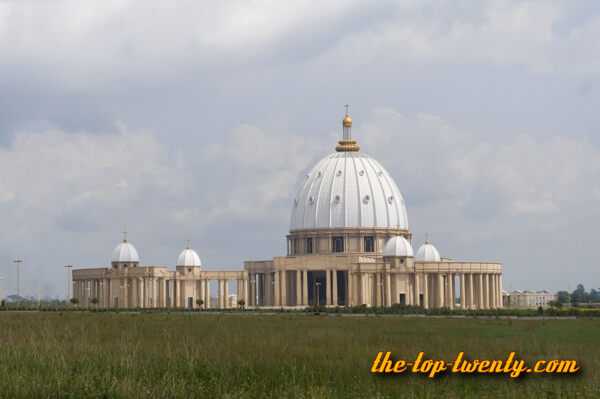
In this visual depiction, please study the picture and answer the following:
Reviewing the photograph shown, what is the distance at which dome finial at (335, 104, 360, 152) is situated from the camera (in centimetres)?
14025

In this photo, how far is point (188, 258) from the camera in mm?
131000

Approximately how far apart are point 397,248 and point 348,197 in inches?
535

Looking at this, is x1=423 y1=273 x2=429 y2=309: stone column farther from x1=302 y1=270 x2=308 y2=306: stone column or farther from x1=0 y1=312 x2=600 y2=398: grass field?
x1=0 y1=312 x2=600 y2=398: grass field

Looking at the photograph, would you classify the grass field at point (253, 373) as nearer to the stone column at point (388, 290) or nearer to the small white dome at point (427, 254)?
the stone column at point (388, 290)

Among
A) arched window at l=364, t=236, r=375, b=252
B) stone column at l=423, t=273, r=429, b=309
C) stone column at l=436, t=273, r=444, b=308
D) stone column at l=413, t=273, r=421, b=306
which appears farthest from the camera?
arched window at l=364, t=236, r=375, b=252

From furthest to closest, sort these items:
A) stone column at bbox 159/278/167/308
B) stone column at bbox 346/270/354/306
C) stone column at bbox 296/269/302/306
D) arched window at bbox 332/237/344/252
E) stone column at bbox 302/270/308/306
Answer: arched window at bbox 332/237/344/252, stone column at bbox 159/278/167/308, stone column at bbox 296/269/302/306, stone column at bbox 302/270/308/306, stone column at bbox 346/270/354/306

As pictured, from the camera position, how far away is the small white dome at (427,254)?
126125 mm

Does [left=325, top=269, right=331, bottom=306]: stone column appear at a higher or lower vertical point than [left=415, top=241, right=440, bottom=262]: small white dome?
lower

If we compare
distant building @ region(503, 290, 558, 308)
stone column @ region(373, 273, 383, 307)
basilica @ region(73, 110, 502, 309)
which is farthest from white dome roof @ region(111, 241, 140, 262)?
distant building @ region(503, 290, 558, 308)

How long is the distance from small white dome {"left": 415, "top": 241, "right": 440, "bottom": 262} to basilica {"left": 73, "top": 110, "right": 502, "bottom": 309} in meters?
0.13

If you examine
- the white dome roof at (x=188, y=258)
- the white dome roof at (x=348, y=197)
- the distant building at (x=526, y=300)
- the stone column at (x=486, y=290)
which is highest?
the white dome roof at (x=348, y=197)

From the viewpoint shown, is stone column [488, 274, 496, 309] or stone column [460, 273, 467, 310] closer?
stone column [460, 273, 467, 310]

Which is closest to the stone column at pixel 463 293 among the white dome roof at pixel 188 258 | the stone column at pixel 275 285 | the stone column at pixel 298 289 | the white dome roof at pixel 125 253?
the stone column at pixel 298 289

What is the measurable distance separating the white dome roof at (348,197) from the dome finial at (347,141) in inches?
80.6
